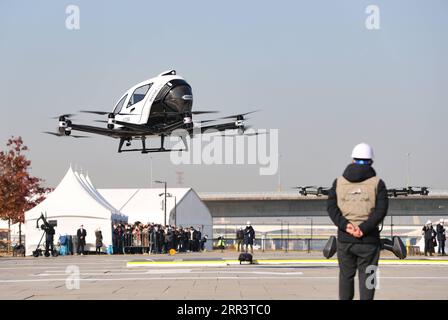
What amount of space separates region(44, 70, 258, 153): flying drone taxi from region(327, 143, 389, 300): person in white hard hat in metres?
22.8

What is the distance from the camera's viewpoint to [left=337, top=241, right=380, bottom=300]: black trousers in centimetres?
1097

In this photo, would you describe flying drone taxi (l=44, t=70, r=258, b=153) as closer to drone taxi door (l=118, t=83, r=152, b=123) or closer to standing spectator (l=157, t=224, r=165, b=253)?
drone taxi door (l=118, t=83, r=152, b=123)

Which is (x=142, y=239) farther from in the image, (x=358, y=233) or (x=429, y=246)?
(x=358, y=233)

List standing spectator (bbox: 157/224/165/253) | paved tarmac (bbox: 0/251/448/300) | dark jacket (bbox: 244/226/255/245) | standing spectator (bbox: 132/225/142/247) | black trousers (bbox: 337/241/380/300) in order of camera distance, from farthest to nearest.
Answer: standing spectator (bbox: 157/224/165/253) < standing spectator (bbox: 132/225/142/247) < dark jacket (bbox: 244/226/255/245) < paved tarmac (bbox: 0/251/448/300) < black trousers (bbox: 337/241/380/300)

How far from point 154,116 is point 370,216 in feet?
81.5

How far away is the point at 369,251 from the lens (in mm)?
10961

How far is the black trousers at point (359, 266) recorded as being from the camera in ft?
36.0

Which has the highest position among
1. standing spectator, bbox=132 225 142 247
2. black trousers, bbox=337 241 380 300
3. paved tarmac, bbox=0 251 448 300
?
black trousers, bbox=337 241 380 300

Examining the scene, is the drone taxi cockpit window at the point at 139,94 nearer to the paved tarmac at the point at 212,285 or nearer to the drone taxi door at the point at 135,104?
the drone taxi door at the point at 135,104

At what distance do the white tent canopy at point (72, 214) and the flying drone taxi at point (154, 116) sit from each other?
1647cm

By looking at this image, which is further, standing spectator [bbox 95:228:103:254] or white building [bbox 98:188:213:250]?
white building [bbox 98:188:213:250]

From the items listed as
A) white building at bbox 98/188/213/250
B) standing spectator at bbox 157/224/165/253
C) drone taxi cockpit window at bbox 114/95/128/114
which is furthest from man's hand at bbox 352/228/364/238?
white building at bbox 98/188/213/250
